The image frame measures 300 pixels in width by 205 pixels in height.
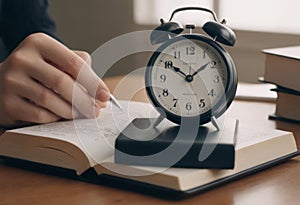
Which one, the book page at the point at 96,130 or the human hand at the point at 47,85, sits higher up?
the human hand at the point at 47,85

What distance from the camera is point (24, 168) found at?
3.06 ft

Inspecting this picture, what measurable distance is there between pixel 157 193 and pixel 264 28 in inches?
61.3

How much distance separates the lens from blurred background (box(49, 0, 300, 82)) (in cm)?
222

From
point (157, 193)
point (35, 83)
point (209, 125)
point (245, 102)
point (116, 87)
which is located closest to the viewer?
point (157, 193)

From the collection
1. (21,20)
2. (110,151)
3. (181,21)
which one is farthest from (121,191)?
(181,21)

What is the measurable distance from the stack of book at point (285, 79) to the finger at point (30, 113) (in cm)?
46

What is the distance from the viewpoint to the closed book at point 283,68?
1.24 meters

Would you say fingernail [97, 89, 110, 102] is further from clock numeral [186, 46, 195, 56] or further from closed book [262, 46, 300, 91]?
closed book [262, 46, 300, 91]

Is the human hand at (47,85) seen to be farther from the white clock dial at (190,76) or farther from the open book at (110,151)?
the white clock dial at (190,76)

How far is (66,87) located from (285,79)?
0.45 m

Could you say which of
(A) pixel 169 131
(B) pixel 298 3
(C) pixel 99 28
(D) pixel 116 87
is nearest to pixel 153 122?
(A) pixel 169 131

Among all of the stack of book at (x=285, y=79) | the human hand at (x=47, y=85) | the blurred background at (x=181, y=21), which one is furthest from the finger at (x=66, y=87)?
the blurred background at (x=181, y=21)

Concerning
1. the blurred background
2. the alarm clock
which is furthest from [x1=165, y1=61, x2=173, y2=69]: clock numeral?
the blurred background

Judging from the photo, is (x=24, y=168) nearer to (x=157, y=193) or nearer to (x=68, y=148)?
(x=68, y=148)
